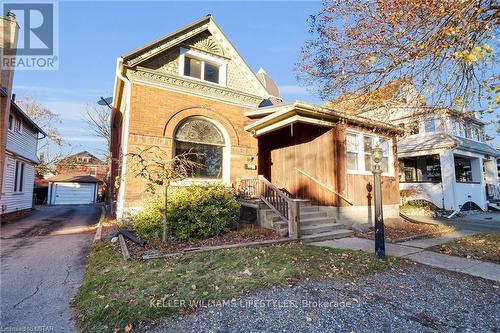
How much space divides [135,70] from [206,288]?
815 cm

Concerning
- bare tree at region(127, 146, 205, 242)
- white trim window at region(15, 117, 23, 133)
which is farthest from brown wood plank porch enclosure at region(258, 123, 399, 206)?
white trim window at region(15, 117, 23, 133)

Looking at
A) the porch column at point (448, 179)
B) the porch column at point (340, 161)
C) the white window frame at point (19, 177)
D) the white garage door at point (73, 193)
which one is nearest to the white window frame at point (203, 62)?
the porch column at point (340, 161)

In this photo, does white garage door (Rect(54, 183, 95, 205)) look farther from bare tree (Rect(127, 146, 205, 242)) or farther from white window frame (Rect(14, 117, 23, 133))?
bare tree (Rect(127, 146, 205, 242))

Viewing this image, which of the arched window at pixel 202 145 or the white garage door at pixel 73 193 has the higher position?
the arched window at pixel 202 145

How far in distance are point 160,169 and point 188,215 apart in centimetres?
162

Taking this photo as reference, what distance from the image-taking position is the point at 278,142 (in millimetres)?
12023

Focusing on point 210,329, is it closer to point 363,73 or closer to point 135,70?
point 363,73

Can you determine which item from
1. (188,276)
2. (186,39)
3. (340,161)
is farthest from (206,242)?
(186,39)

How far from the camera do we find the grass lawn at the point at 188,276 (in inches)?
132

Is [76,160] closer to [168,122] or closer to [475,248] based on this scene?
[168,122]

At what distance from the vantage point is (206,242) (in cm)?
693

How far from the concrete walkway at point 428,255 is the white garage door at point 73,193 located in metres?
31.6

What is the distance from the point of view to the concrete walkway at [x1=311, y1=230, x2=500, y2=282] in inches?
201

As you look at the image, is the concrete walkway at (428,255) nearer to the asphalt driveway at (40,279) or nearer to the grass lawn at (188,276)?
the grass lawn at (188,276)
